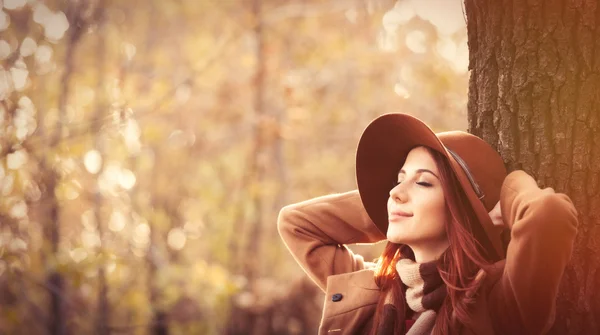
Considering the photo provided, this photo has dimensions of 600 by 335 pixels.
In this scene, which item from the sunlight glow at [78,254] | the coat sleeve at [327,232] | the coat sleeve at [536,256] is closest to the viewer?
the coat sleeve at [536,256]

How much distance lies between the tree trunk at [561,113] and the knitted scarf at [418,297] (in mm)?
538

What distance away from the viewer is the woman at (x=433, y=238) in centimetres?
203

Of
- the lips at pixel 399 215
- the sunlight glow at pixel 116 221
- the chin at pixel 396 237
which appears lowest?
the sunlight glow at pixel 116 221

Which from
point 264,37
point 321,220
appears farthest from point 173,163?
point 321,220

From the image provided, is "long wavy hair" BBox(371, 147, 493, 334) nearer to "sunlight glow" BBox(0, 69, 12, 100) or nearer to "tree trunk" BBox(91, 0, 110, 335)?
"sunlight glow" BBox(0, 69, 12, 100)

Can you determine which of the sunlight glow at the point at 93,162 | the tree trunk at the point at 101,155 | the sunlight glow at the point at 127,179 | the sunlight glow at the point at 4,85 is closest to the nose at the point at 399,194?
the sunlight glow at the point at 4,85

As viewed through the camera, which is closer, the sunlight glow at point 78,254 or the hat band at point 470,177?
the hat band at point 470,177

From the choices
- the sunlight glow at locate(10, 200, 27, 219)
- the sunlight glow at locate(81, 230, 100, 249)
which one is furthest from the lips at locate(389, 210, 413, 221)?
the sunlight glow at locate(81, 230, 100, 249)

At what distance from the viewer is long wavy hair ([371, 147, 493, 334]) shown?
2.19m

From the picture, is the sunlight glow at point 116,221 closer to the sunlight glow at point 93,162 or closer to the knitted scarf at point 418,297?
the sunlight glow at point 93,162

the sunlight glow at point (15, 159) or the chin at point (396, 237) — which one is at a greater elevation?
the sunlight glow at point (15, 159)

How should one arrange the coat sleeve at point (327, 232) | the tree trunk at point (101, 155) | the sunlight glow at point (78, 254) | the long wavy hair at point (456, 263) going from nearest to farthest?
the long wavy hair at point (456, 263), the coat sleeve at point (327, 232), the sunlight glow at point (78, 254), the tree trunk at point (101, 155)

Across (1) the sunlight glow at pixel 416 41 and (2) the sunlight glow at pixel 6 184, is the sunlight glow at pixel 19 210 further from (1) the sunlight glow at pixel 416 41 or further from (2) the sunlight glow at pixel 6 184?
(1) the sunlight glow at pixel 416 41

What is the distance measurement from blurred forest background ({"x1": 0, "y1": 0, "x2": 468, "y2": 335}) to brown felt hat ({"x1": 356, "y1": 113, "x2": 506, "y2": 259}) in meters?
3.60
